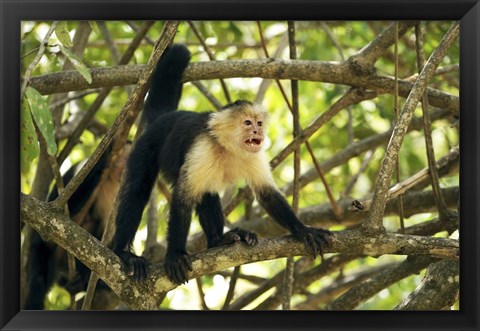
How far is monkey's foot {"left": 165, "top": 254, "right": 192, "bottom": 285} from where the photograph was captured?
3.57 meters

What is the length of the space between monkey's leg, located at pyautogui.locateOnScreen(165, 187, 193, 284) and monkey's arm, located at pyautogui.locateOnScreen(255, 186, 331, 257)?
0.44 metres

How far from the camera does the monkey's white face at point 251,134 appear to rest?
160 inches

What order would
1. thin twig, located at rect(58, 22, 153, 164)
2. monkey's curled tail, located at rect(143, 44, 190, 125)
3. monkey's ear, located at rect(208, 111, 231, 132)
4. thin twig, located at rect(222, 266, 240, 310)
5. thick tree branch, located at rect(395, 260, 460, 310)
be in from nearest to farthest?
thick tree branch, located at rect(395, 260, 460, 310) < monkey's ear, located at rect(208, 111, 231, 132) < monkey's curled tail, located at rect(143, 44, 190, 125) < thin twig, located at rect(222, 266, 240, 310) < thin twig, located at rect(58, 22, 153, 164)

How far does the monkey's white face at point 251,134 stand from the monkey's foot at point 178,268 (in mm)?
772

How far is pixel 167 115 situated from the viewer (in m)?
4.51

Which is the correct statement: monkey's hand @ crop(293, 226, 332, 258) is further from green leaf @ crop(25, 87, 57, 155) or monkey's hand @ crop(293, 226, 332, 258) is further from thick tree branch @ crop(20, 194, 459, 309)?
green leaf @ crop(25, 87, 57, 155)

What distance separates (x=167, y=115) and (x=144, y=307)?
57.1 inches

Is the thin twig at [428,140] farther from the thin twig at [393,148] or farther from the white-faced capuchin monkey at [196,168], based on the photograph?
the white-faced capuchin monkey at [196,168]

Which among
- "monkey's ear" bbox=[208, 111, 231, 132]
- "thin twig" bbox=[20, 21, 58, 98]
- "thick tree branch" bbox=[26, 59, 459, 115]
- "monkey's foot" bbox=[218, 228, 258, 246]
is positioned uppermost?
"thick tree branch" bbox=[26, 59, 459, 115]

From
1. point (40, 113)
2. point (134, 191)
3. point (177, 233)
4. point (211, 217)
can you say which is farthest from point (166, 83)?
point (40, 113)

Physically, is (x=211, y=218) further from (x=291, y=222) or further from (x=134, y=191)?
(x=291, y=222)

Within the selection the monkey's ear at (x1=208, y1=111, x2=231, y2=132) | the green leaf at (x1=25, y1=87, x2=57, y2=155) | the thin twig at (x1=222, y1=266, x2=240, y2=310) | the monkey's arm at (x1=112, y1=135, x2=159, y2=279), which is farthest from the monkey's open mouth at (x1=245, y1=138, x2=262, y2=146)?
the green leaf at (x1=25, y1=87, x2=57, y2=155)
